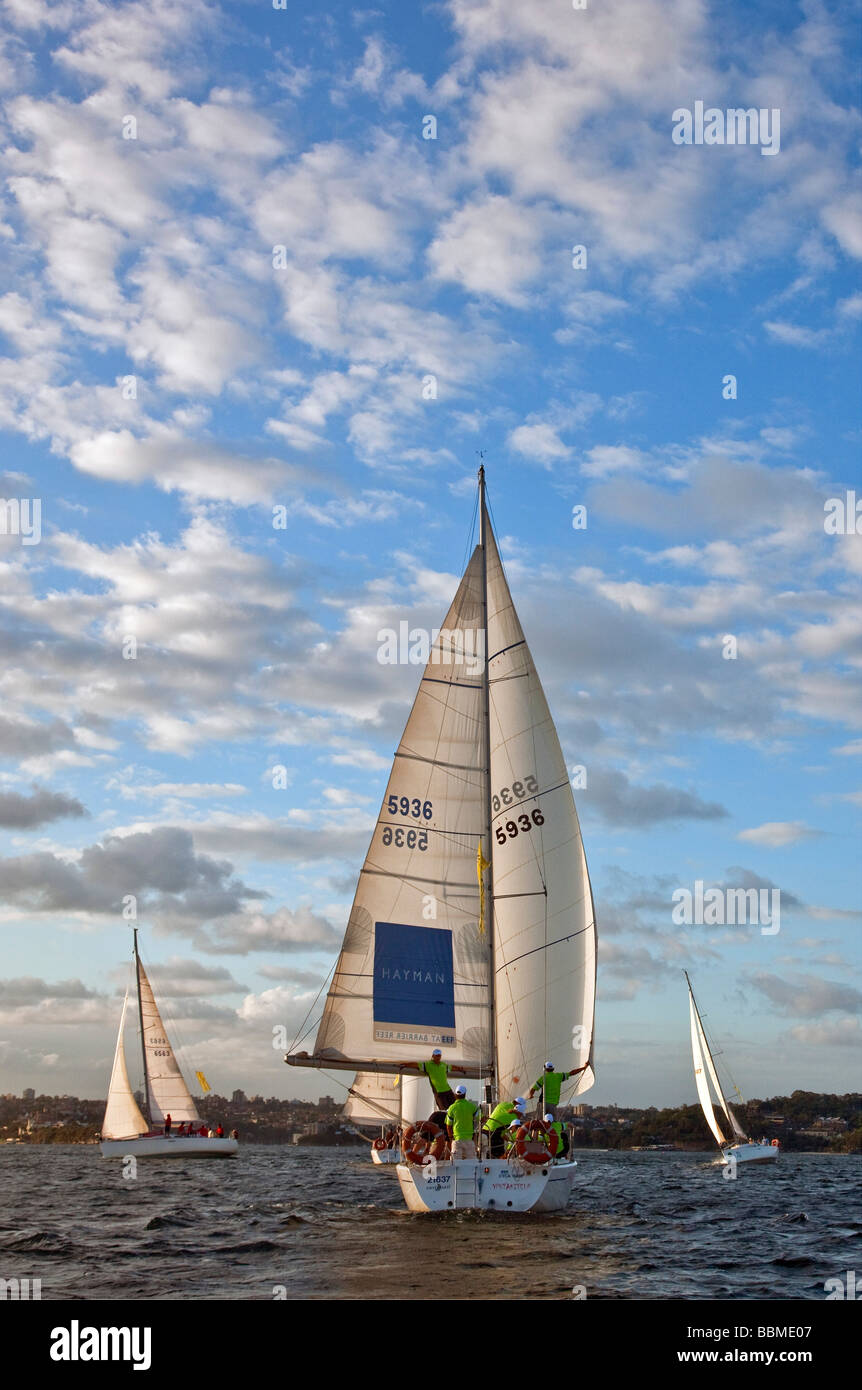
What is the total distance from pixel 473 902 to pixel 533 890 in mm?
1544

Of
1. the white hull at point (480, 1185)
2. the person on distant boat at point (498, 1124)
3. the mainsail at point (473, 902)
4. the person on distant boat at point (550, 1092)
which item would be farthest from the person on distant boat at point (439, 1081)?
the person on distant boat at point (550, 1092)

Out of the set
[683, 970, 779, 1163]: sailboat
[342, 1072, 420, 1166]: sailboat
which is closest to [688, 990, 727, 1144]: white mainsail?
[683, 970, 779, 1163]: sailboat

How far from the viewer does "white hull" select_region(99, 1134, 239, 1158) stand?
71062 millimetres

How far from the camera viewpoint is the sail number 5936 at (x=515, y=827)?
1183 inches

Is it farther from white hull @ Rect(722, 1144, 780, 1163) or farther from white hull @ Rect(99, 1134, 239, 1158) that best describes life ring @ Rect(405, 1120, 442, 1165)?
white hull @ Rect(722, 1144, 780, 1163)

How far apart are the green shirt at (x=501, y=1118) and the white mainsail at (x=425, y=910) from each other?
9.92ft

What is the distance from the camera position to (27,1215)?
1298 inches

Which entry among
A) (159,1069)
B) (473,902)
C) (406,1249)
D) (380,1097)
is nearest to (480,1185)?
(406,1249)

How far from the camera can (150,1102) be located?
232 ft

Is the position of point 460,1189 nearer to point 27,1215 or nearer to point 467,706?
point 467,706

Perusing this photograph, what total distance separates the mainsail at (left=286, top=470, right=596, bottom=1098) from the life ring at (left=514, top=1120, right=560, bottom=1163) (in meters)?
3.30

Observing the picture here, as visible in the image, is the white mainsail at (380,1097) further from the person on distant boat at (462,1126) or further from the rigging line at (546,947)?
the person on distant boat at (462,1126)
